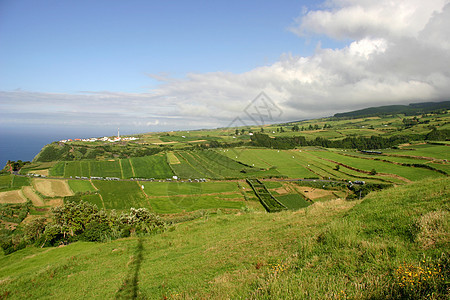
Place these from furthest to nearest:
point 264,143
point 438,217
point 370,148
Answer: point 264,143
point 370,148
point 438,217

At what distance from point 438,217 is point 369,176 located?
68681 millimetres

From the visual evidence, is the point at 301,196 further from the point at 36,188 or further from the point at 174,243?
the point at 36,188

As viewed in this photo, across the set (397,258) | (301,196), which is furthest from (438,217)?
(301,196)

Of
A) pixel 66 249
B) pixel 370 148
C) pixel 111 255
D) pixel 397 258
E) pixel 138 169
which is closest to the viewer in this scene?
pixel 397 258

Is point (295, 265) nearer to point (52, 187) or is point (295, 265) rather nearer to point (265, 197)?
point (265, 197)

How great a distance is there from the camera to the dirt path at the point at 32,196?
56191 mm

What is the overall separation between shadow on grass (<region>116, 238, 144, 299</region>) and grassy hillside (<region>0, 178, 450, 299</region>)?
8cm

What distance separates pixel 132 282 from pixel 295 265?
9.64 metres

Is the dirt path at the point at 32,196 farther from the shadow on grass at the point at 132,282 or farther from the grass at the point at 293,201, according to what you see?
the grass at the point at 293,201

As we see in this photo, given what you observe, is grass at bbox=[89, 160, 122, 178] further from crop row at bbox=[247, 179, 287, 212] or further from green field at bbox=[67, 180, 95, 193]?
crop row at bbox=[247, 179, 287, 212]

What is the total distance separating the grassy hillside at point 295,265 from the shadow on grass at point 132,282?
0.08m

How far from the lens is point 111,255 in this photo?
18578 mm

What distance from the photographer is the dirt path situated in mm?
56191

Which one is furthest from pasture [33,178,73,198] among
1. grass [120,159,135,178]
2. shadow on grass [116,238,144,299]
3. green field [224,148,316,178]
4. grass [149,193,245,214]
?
green field [224,148,316,178]
